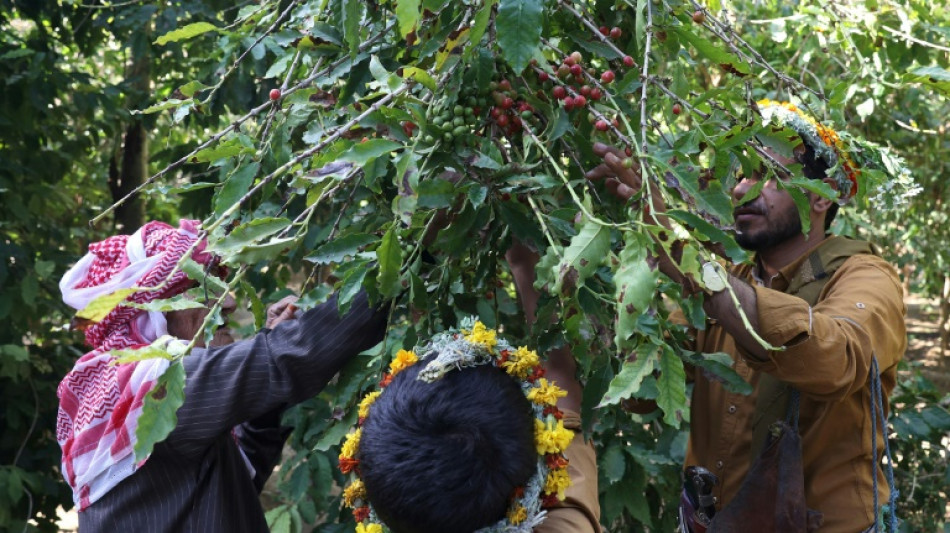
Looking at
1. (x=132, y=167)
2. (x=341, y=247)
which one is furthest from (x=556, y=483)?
(x=132, y=167)

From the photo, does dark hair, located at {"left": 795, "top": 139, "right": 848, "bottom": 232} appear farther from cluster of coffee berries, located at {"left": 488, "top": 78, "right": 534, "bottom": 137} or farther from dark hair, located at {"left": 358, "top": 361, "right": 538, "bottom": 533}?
dark hair, located at {"left": 358, "top": 361, "right": 538, "bottom": 533}

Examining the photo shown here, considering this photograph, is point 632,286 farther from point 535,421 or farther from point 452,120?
point 452,120

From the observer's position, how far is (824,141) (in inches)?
90.6

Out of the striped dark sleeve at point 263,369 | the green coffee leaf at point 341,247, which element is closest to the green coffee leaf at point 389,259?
the green coffee leaf at point 341,247

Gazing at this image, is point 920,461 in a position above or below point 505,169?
below

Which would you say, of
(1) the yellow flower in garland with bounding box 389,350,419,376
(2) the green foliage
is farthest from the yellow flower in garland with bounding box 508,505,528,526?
(2) the green foliage

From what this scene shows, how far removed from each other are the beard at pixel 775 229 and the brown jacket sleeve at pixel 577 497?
0.86m

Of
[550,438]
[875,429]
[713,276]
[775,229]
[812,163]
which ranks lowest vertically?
[875,429]

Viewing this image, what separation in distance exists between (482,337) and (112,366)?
0.79 m

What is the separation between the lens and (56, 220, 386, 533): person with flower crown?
6.08 feet

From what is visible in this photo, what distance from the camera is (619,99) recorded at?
5.90 ft

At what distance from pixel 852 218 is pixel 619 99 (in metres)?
2.88

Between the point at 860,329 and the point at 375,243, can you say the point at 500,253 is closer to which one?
the point at 375,243

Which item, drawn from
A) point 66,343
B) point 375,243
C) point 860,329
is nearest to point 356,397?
point 375,243
